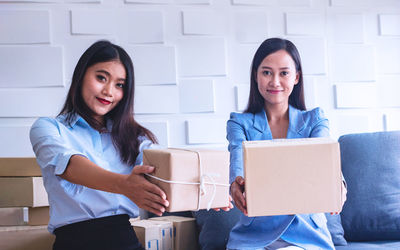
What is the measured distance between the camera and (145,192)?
49.8 inches

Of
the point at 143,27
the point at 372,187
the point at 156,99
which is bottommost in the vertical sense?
the point at 372,187

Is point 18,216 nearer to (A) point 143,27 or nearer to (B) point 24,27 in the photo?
(B) point 24,27

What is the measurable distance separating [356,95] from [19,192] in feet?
7.00

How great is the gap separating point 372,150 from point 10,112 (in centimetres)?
199

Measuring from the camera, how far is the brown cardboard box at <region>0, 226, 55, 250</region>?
210 centimetres

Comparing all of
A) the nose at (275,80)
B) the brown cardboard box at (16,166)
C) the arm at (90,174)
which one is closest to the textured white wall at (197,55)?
the brown cardboard box at (16,166)

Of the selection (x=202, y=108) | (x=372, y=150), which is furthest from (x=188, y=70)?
(x=372, y=150)

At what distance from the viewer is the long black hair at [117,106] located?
64.7 inches

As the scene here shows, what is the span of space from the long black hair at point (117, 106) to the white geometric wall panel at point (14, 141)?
107 centimetres

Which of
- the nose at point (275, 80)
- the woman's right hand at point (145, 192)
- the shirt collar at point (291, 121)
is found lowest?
the woman's right hand at point (145, 192)

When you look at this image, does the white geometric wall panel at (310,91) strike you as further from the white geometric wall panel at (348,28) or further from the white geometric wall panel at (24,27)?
the white geometric wall panel at (24,27)

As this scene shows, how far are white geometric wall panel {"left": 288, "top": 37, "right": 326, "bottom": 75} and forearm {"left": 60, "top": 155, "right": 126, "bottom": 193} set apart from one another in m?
1.96

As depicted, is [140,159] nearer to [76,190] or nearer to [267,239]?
[76,190]

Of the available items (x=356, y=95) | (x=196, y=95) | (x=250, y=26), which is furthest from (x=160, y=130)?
(x=356, y=95)
